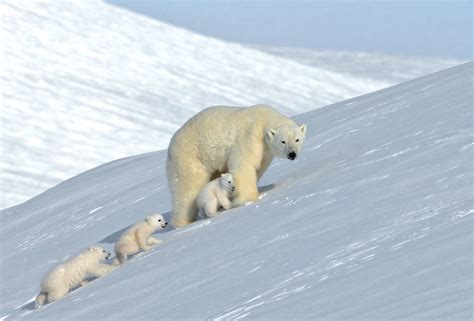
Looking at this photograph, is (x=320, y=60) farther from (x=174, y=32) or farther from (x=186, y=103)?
(x=186, y=103)

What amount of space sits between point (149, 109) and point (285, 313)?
2097 cm

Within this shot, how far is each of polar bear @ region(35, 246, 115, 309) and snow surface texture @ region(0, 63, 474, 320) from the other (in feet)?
0.32

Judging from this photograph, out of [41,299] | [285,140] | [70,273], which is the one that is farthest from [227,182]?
[41,299]

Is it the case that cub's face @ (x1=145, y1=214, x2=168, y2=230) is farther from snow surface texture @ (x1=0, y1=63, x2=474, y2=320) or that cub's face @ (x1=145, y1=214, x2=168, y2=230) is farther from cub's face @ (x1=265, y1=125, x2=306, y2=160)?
cub's face @ (x1=265, y1=125, x2=306, y2=160)

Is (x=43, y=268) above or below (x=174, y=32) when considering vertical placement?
below

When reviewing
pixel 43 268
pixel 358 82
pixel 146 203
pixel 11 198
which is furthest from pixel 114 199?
pixel 358 82

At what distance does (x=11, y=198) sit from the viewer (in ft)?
60.1

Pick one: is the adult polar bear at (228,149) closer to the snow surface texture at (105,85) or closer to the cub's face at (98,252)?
the cub's face at (98,252)

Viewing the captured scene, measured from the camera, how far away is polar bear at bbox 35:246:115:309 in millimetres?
6754

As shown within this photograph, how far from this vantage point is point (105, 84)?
2658 centimetres

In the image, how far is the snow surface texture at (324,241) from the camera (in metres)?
4.61

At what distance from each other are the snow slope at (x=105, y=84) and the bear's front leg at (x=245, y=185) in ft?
38.0

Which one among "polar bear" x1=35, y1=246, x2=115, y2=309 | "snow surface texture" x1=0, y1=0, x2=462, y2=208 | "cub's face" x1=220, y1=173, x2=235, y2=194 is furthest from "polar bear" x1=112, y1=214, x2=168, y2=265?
"snow surface texture" x1=0, y1=0, x2=462, y2=208

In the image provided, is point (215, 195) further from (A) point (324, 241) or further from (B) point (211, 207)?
(A) point (324, 241)
